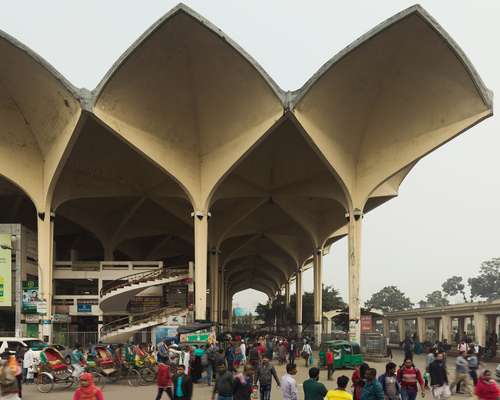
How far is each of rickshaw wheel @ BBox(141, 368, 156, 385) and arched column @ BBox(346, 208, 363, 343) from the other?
18528 mm

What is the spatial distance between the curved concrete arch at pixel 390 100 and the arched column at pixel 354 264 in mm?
890

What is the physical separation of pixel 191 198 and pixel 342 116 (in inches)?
397

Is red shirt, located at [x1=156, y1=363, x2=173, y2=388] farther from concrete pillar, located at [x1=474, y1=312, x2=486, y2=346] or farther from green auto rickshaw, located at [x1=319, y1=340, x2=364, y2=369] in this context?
concrete pillar, located at [x1=474, y1=312, x2=486, y2=346]

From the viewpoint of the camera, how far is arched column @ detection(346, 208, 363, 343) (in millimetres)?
37156

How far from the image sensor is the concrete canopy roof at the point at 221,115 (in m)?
31.7

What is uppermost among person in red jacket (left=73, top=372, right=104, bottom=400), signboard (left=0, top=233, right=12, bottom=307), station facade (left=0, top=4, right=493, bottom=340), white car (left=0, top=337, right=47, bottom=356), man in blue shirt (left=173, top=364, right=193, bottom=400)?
station facade (left=0, top=4, right=493, bottom=340)

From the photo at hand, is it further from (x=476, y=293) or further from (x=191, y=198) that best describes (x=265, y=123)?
(x=476, y=293)

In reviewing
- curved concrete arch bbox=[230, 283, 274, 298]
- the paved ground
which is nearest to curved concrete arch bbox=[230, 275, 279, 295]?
curved concrete arch bbox=[230, 283, 274, 298]

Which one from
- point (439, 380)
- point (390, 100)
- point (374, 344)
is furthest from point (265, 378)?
point (390, 100)

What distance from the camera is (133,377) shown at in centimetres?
2050

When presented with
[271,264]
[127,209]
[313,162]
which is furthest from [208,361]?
[271,264]

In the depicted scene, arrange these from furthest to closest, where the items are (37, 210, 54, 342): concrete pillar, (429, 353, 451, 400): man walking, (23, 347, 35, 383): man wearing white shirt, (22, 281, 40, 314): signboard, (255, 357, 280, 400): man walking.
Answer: (37, 210, 54, 342): concrete pillar < (22, 281, 40, 314): signboard < (23, 347, 35, 383): man wearing white shirt < (429, 353, 451, 400): man walking < (255, 357, 280, 400): man walking

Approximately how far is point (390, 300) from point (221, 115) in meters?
136

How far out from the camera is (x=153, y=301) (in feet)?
150
